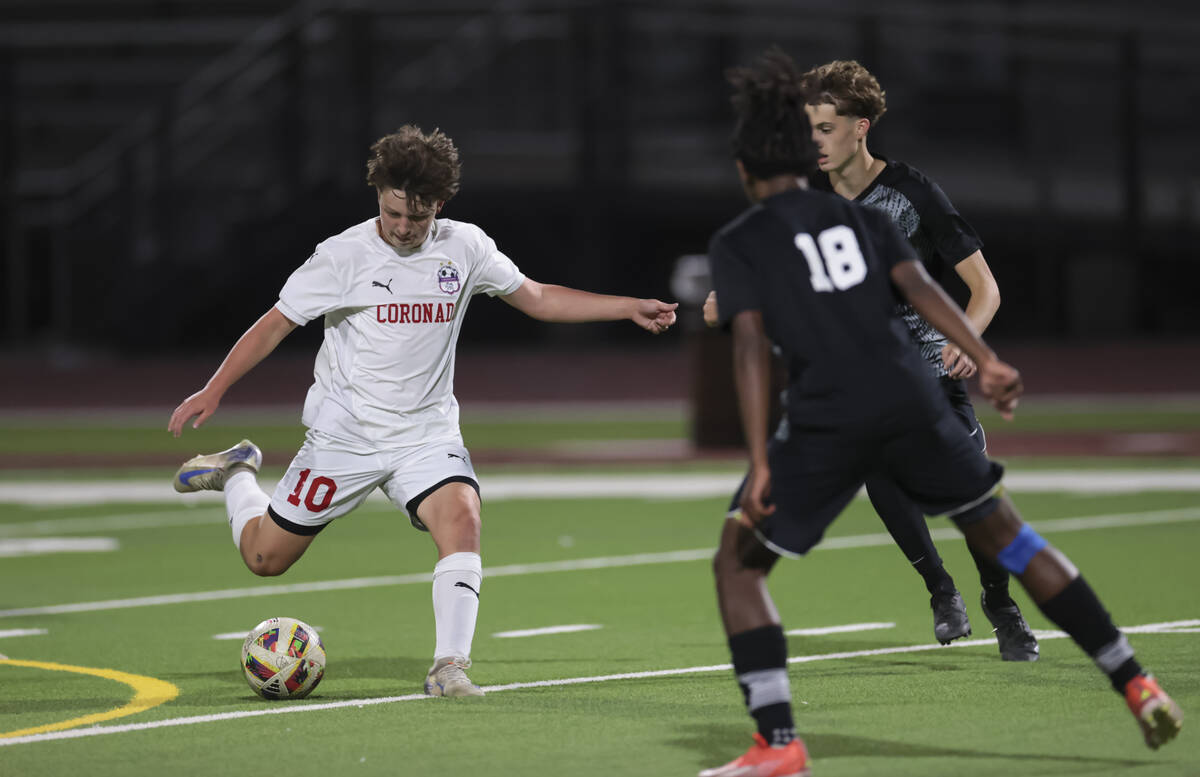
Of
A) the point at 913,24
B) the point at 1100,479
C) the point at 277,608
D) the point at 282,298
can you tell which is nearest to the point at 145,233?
the point at 913,24

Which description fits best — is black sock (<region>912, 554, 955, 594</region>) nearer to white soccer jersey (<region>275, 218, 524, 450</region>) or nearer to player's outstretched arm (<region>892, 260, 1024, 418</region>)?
white soccer jersey (<region>275, 218, 524, 450</region>)

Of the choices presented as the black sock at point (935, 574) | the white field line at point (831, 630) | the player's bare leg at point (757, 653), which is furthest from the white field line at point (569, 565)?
Answer: the player's bare leg at point (757, 653)

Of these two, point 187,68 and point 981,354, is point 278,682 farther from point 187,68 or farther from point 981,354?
point 187,68

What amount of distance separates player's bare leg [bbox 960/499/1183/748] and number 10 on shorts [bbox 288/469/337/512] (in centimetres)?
276

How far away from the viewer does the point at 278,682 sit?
25.2ft

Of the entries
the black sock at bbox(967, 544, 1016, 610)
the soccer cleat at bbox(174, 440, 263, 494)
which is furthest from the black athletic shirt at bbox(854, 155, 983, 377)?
the soccer cleat at bbox(174, 440, 263, 494)

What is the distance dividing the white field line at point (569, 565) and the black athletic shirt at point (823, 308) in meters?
5.06

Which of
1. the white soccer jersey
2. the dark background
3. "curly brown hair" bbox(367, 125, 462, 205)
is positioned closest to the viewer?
"curly brown hair" bbox(367, 125, 462, 205)

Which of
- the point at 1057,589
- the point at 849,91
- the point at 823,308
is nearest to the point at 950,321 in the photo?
the point at 823,308

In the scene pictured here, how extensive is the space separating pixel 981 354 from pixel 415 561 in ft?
22.6

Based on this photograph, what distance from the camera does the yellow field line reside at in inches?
283

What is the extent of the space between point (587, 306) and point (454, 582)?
126cm

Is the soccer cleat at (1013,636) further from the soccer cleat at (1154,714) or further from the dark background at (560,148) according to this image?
the dark background at (560,148)

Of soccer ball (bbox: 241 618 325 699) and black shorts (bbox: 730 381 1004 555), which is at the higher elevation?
black shorts (bbox: 730 381 1004 555)
